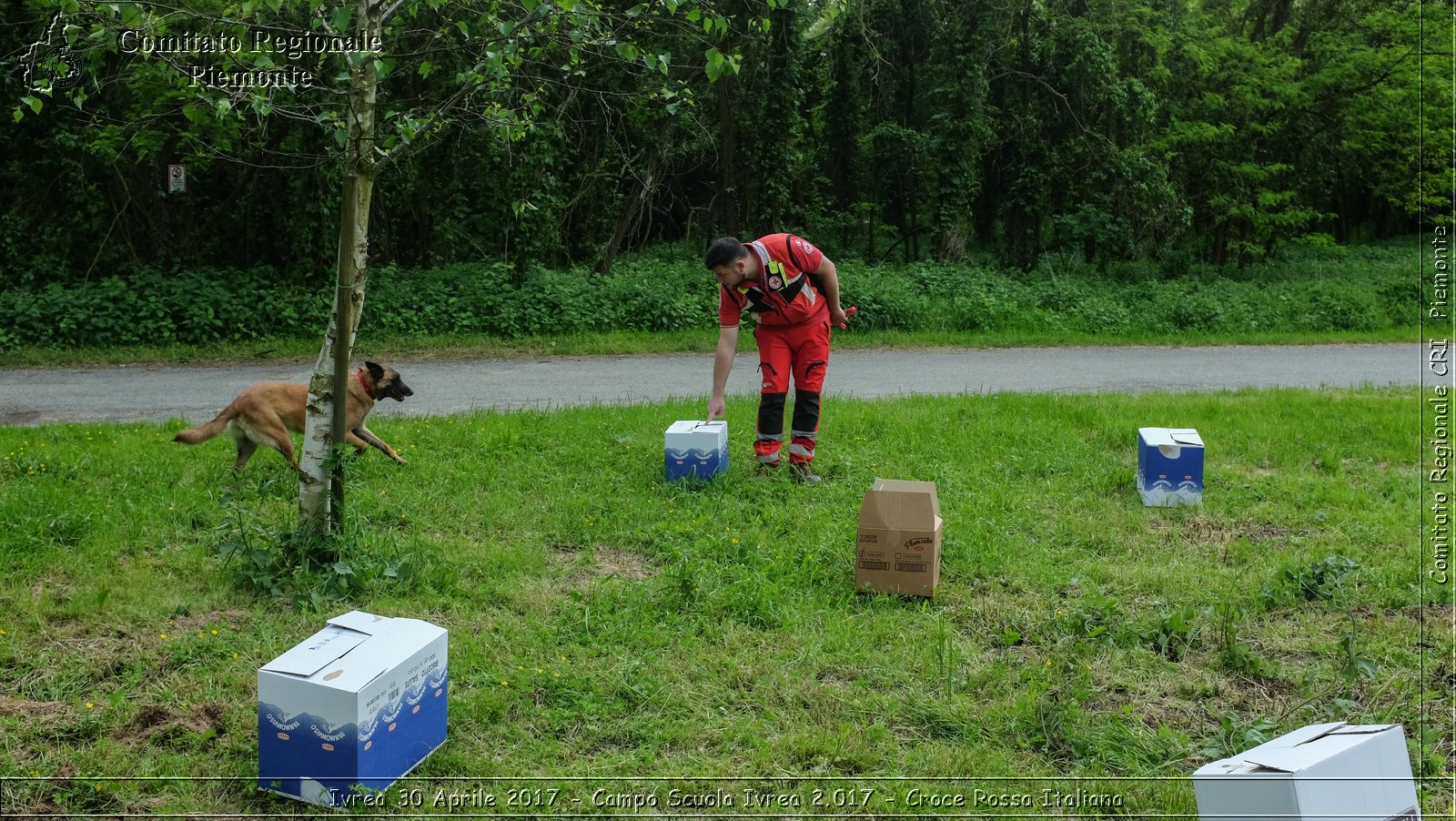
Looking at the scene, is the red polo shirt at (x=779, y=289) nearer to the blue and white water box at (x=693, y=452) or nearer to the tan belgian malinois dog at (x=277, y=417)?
the blue and white water box at (x=693, y=452)

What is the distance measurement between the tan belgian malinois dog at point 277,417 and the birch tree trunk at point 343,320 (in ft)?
4.83

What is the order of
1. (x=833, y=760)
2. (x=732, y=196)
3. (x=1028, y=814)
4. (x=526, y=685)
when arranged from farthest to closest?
(x=732, y=196), (x=526, y=685), (x=833, y=760), (x=1028, y=814)

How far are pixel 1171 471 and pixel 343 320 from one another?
526 cm

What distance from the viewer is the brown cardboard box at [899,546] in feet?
18.5

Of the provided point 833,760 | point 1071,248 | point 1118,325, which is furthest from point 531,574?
point 1071,248

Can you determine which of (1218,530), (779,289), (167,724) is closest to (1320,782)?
(167,724)

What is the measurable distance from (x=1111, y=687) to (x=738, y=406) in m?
5.91

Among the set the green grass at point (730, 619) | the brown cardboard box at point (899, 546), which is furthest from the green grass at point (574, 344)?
the brown cardboard box at point (899, 546)

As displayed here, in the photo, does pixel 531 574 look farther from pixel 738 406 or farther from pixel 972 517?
pixel 738 406

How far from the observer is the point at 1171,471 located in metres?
7.34

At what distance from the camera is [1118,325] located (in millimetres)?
16453

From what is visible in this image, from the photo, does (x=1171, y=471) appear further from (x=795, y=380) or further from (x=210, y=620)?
(x=210, y=620)

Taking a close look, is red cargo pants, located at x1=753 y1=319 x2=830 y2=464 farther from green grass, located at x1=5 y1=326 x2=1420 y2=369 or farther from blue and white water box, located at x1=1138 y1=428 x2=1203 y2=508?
green grass, located at x1=5 y1=326 x2=1420 y2=369

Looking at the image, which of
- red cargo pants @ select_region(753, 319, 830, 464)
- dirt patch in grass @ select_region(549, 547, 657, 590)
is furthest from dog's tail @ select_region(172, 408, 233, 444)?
red cargo pants @ select_region(753, 319, 830, 464)
